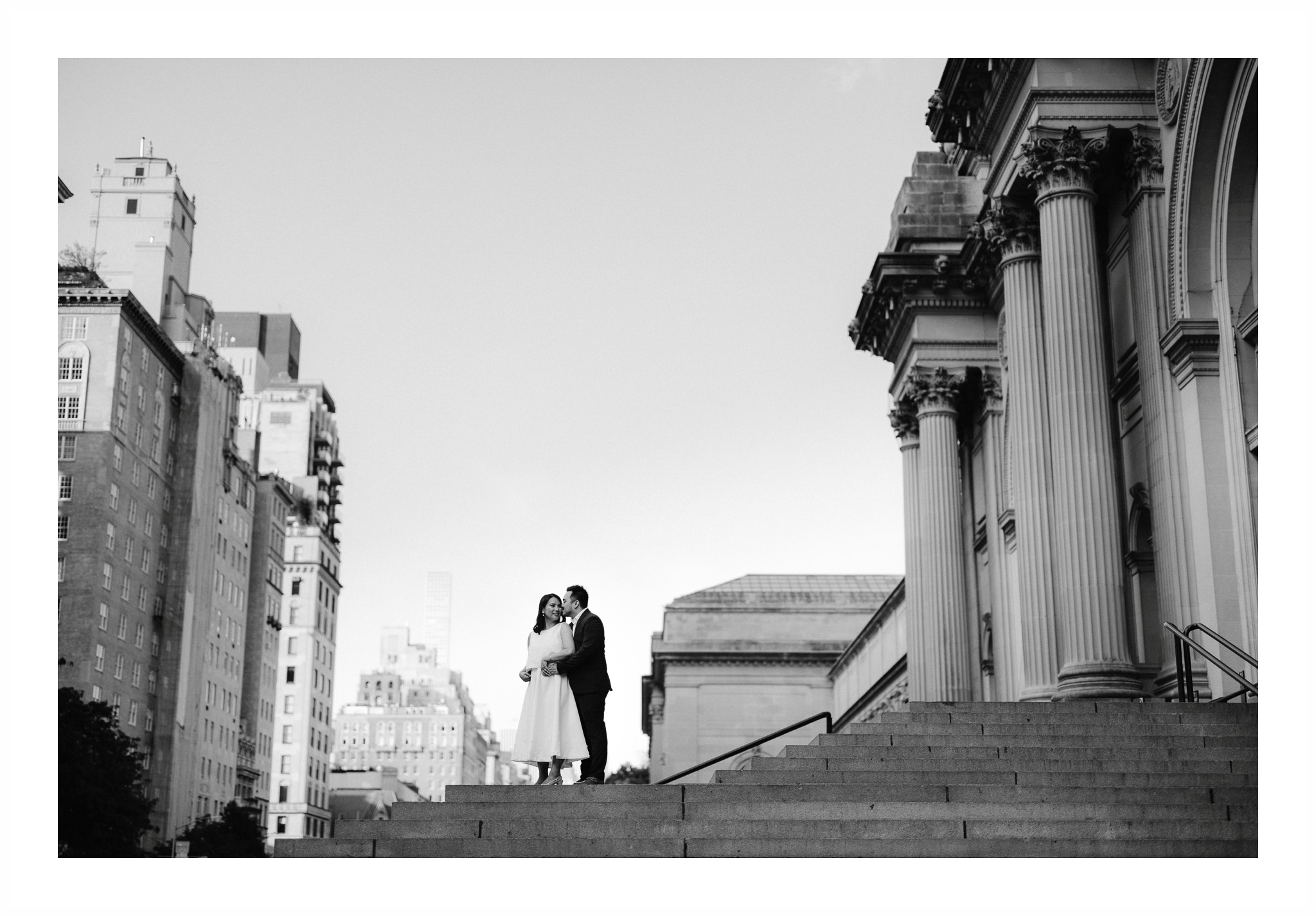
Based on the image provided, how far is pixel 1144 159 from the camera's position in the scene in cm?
2462

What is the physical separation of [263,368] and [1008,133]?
156 meters

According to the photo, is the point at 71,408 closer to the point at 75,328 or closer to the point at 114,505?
the point at 75,328

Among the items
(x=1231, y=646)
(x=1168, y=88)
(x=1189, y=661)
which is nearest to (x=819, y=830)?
(x=1231, y=646)

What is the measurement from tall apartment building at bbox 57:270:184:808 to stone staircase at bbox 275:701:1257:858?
7697 cm

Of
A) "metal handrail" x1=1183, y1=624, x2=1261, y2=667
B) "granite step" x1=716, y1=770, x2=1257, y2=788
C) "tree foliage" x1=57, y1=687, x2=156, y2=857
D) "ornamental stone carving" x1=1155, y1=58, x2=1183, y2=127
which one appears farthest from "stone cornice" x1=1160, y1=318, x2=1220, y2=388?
"tree foliage" x1=57, y1=687, x2=156, y2=857

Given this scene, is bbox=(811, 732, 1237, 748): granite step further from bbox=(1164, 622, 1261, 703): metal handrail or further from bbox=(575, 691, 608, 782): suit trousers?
bbox=(575, 691, 608, 782): suit trousers

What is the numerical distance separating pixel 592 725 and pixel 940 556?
770 inches

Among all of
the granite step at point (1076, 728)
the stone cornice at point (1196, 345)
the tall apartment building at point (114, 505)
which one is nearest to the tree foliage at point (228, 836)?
the tall apartment building at point (114, 505)

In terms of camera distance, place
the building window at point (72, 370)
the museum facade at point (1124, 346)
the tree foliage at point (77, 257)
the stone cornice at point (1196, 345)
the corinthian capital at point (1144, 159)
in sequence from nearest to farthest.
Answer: the museum facade at point (1124, 346), the stone cornice at point (1196, 345), the corinthian capital at point (1144, 159), the building window at point (72, 370), the tree foliage at point (77, 257)

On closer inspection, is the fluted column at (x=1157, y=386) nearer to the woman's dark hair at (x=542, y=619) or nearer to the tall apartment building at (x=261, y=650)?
the woman's dark hair at (x=542, y=619)

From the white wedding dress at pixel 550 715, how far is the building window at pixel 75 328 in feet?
288

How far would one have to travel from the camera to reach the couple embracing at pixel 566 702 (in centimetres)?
1589

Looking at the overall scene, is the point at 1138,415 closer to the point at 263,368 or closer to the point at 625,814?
the point at 625,814
